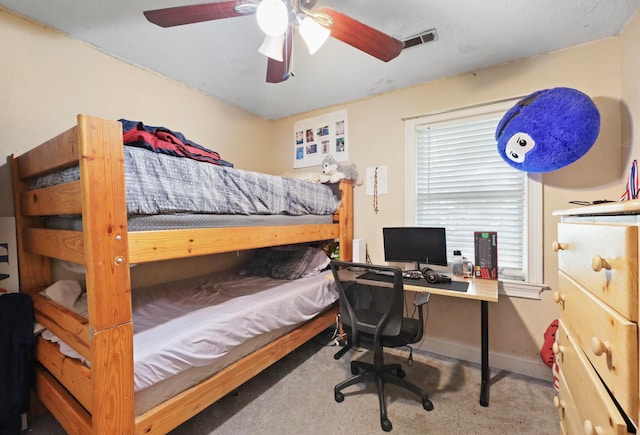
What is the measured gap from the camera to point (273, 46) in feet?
4.54

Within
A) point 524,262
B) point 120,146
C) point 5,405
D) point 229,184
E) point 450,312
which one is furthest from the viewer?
point 450,312

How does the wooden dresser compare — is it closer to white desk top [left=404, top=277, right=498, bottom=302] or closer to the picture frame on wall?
white desk top [left=404, top=277, right=498, bottom=302]

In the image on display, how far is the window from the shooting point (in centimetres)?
207

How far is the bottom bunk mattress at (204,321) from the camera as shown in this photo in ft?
3.99

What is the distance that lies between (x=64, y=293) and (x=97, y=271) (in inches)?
30.1

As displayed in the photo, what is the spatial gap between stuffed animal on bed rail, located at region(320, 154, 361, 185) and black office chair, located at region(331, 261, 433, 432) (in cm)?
115

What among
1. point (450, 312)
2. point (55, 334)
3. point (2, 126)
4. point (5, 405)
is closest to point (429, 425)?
point (450, 312)

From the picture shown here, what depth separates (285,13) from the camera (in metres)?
1.13

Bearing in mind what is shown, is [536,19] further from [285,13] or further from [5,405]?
[5,405]

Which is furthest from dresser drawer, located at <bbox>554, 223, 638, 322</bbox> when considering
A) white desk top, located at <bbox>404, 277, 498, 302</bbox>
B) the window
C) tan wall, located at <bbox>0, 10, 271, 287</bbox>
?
tan wall, located at <bbox>0, 10, 271, 287</bbox>

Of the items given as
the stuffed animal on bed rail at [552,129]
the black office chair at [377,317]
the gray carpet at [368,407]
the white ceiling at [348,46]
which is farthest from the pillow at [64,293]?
the stuffed animal on bed rail at [552,129]

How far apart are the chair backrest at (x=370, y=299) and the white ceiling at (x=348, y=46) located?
60.2 inches

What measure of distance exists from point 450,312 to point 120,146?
258cm

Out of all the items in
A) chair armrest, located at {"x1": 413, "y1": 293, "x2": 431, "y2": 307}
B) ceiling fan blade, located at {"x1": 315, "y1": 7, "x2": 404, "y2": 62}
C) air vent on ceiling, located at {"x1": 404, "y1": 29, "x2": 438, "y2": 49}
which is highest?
air vent on ceiling, located at {"x1": 404, "y1": 29, "x2": 438, "y2": 49}
